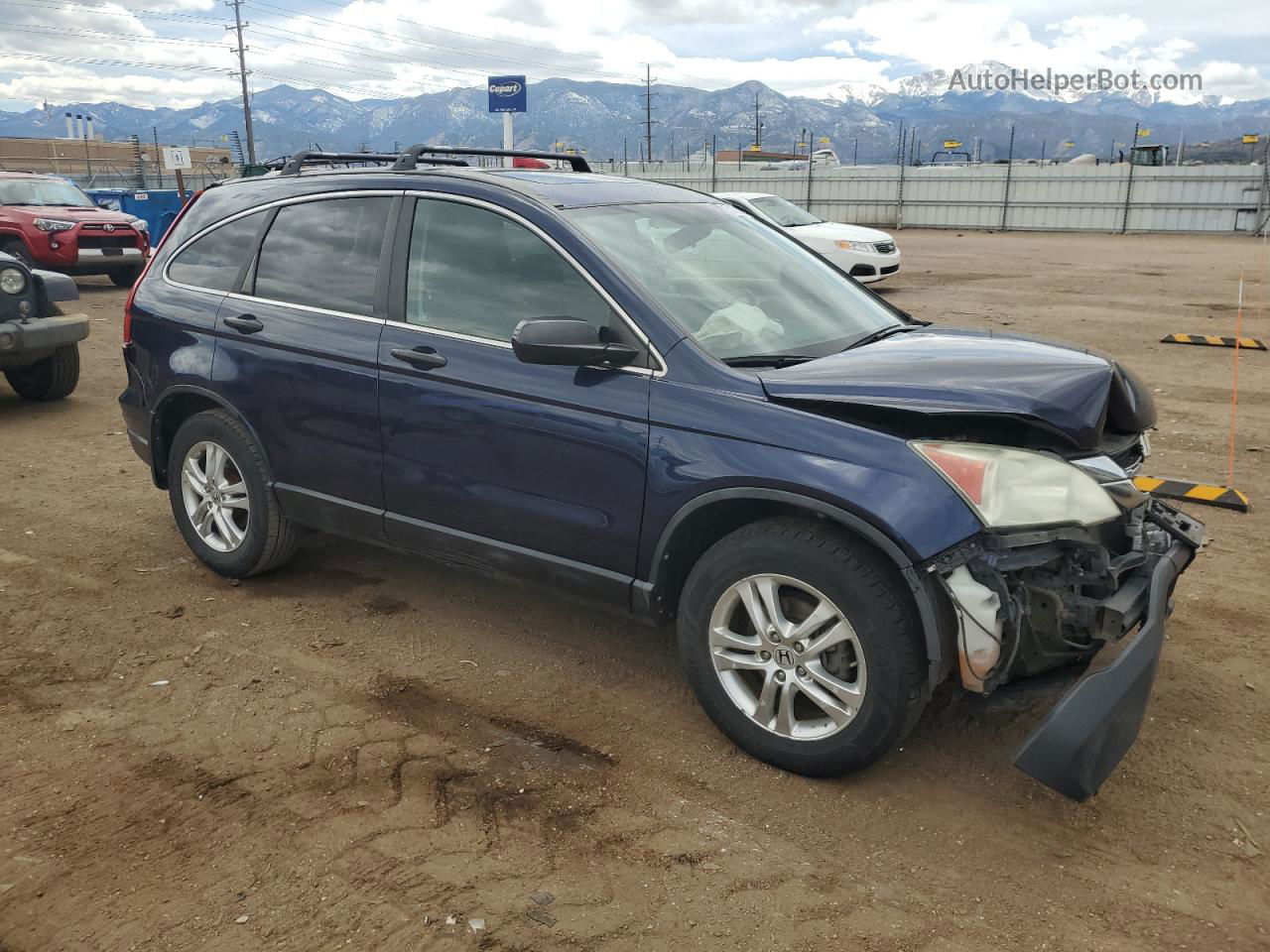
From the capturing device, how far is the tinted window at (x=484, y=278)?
11.9 ft

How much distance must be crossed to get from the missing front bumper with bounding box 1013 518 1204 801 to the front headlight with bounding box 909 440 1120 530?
40 centimetres

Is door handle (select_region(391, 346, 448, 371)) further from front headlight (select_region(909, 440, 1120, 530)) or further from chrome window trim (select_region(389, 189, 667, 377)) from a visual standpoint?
front headlight (select_region(909, 440, 1120, 530))

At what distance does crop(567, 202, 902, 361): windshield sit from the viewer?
3.55 meters

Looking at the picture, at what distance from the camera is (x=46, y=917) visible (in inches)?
103

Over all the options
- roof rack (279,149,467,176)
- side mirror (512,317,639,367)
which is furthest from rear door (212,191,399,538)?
side mirror (512,317,639,367)

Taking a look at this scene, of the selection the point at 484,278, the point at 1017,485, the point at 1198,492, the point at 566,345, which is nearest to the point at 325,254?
the point at 484,278

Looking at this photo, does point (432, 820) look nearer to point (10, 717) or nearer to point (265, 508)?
point (10, 717)

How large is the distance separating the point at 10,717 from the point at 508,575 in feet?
6.06

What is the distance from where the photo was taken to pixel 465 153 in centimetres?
490

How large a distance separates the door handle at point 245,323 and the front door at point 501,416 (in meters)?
0.79

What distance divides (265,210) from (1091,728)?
3.95 meters

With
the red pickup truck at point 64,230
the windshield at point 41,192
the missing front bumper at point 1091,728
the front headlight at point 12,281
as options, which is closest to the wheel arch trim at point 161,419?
the missing front bumper at point 1091,728

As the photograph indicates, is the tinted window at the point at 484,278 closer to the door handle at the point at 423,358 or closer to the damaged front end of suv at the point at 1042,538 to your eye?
the door handle at the point at 423,358

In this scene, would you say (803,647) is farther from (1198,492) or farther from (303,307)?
(1198,492)
